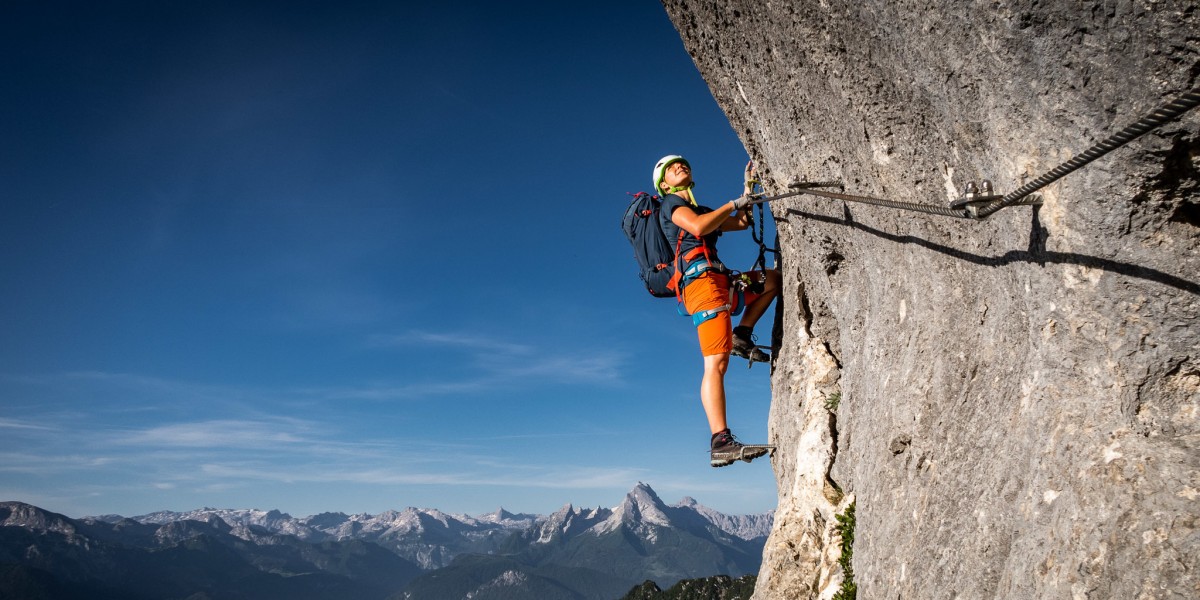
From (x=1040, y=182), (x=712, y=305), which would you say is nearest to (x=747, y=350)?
(x=712, y=305)

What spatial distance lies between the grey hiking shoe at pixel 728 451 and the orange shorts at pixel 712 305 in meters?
1.09

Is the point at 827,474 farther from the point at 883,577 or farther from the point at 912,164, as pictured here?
the point at 912,164

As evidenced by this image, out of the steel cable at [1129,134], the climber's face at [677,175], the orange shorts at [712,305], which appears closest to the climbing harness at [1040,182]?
the steel cable at [1129,134]

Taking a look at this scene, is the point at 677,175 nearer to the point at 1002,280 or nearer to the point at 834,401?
the point at 834,401

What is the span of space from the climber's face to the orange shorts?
131 centimetres

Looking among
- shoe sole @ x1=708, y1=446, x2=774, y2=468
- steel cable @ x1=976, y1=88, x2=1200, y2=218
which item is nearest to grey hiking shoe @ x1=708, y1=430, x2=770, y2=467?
shoe sole @ x1=708, y1=446, x2=774, y2=468

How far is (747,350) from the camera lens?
415 inches

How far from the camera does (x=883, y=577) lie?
6.29 meters

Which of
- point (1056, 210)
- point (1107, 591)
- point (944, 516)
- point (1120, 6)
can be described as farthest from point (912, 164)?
point (1107, 591)

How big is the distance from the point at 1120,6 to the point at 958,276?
101 inches

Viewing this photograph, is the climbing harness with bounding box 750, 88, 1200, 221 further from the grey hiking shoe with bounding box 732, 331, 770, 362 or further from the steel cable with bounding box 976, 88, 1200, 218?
the grey hiking shoe with bounding box 732, 331, 770, 362

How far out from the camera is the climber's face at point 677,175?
9.62 m

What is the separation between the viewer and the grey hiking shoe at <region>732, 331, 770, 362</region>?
10.4 metres

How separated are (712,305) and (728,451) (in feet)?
6.09
